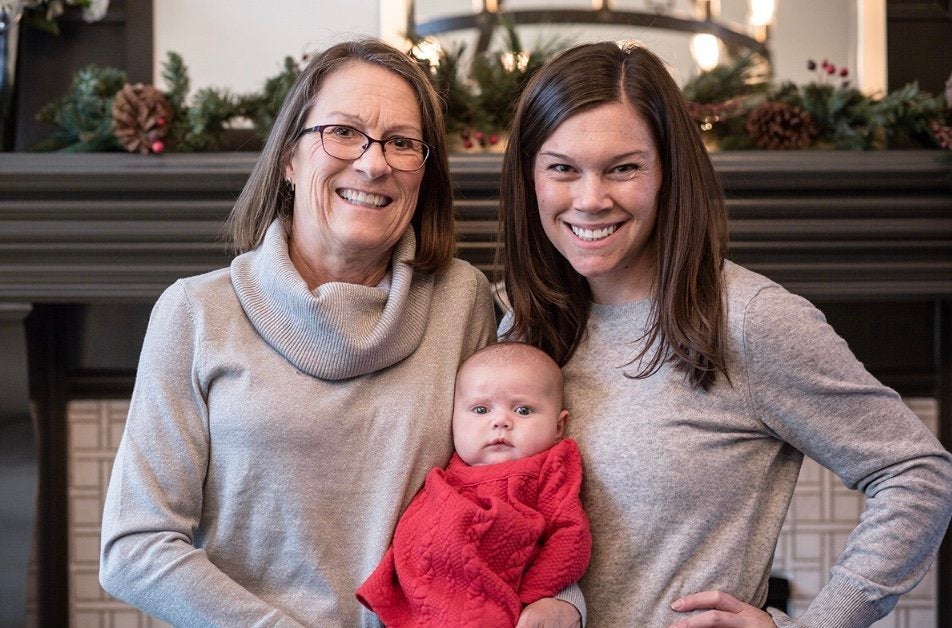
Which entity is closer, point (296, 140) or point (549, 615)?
point (549, 615)

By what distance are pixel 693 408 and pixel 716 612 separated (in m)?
0.29

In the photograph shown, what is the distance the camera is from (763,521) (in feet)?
5.00

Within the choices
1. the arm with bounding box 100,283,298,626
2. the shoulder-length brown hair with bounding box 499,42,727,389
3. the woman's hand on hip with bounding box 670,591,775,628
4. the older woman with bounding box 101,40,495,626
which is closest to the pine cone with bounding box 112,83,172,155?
the older woman with bounding box 101,40,495,626

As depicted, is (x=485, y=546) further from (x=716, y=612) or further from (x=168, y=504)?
(x=168, y=504)

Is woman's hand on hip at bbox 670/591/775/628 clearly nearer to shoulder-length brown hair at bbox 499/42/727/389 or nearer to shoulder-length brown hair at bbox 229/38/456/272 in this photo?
shoulder-length brown hair at bbox 499/42/727/389

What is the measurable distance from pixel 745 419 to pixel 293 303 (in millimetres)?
687

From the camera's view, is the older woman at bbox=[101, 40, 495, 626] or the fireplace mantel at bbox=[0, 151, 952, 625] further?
the fireplace mantel at bbox=[0, 151, 952, 625]

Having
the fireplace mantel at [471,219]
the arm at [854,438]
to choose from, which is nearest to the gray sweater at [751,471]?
the arm at [854,438]

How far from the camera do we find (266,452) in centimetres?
148

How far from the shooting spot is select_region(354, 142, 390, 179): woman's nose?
1.54 meters

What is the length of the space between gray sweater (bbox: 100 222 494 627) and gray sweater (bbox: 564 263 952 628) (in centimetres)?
30

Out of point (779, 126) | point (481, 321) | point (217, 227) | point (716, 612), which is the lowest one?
point (716, 612)

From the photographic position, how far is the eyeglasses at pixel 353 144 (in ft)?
5.13

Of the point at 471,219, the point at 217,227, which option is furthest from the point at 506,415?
the point at 217,227
